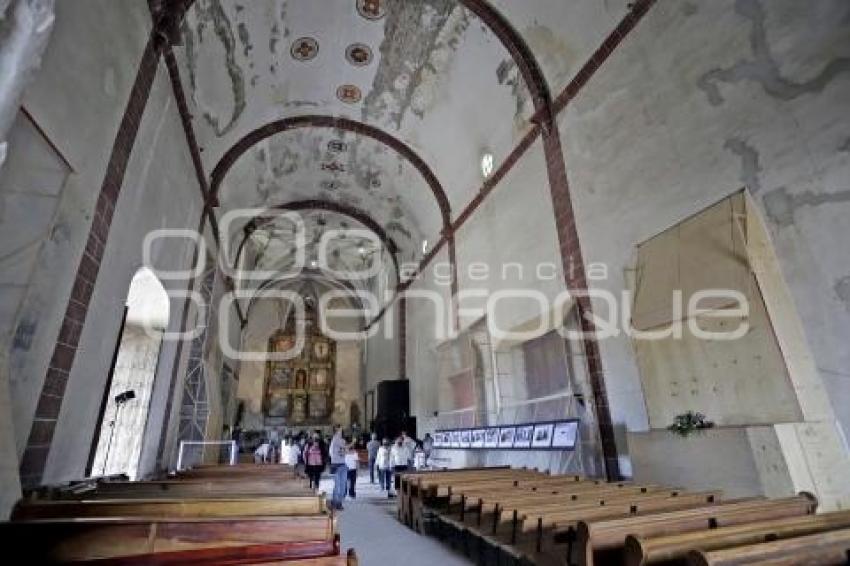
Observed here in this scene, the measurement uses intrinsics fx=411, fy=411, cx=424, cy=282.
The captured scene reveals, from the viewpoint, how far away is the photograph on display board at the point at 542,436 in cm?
571

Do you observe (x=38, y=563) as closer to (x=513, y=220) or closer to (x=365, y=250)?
(x=513, y=220)

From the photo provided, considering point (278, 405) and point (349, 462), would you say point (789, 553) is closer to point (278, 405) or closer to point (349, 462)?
point (349, 462)

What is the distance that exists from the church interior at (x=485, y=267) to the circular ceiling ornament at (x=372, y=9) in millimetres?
38

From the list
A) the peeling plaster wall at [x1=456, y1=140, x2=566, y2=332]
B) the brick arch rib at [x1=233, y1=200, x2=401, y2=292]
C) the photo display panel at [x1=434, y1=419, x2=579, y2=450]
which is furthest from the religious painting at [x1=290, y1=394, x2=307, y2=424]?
the peeling plaster wall at [x1=456, y1=140, x2=566, y2=332]

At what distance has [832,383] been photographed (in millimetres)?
3090

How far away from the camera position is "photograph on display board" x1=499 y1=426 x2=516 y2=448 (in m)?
6.63

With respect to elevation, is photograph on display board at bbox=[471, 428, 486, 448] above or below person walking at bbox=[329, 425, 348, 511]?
above

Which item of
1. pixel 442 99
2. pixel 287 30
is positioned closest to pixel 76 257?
pixel 287 30

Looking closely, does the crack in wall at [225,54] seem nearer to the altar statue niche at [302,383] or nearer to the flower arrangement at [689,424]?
the flower arrangement at [689,424]

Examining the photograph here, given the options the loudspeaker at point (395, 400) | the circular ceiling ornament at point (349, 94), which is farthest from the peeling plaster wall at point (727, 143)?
the loudspeaker at point (395, 400)

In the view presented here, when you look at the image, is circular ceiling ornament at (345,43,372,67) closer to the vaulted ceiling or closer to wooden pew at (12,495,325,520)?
the vaulted ceiling

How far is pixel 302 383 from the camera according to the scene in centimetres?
1995

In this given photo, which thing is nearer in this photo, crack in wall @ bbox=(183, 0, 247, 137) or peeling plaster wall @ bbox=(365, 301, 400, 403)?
crack in wall @ bbox=(183, 0, 247, 137)

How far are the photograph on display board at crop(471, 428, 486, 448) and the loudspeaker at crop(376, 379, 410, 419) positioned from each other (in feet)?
15.0
